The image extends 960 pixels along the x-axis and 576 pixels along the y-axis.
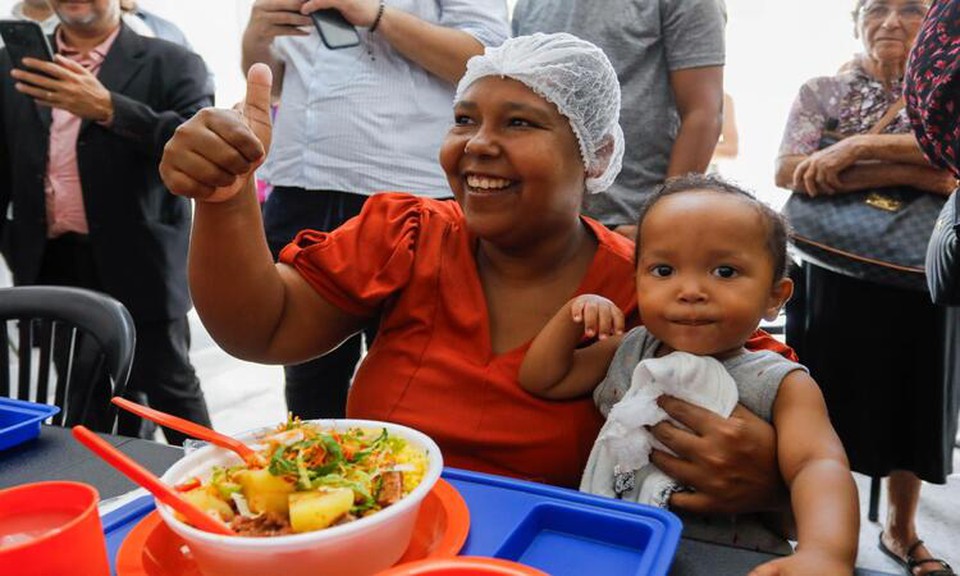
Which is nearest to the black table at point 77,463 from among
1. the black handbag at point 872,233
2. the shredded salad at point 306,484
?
the shredded salad at point 306,484

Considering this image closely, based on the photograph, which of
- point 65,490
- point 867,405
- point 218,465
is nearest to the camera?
point 65,490

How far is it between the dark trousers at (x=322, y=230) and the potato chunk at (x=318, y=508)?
4.43 ft

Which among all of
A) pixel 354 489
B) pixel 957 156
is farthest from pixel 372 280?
pixel 957 156

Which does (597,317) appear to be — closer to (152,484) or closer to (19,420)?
(152,484)

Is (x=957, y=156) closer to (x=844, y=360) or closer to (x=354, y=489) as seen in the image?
(x=354, y=489)

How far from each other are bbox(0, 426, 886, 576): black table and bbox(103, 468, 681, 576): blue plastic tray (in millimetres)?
64

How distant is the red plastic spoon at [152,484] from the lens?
73cm

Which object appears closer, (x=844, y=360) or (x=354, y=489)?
(x=354, y=489)

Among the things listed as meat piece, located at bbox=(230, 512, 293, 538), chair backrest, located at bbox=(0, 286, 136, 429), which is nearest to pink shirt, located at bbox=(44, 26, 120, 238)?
chair backrest, located at bbox=(0, 286, 136, 429)

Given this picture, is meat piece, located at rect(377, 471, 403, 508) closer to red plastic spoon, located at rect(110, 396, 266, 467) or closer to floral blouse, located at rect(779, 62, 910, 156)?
red plastic spoon, located at rect(110, 396, 266, 467)

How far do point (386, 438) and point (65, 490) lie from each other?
0.36 meters

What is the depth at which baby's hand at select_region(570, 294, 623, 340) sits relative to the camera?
1.23 m

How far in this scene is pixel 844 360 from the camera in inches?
96.2

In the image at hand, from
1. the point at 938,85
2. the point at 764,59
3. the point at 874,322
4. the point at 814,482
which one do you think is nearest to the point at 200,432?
the point at 814,482
